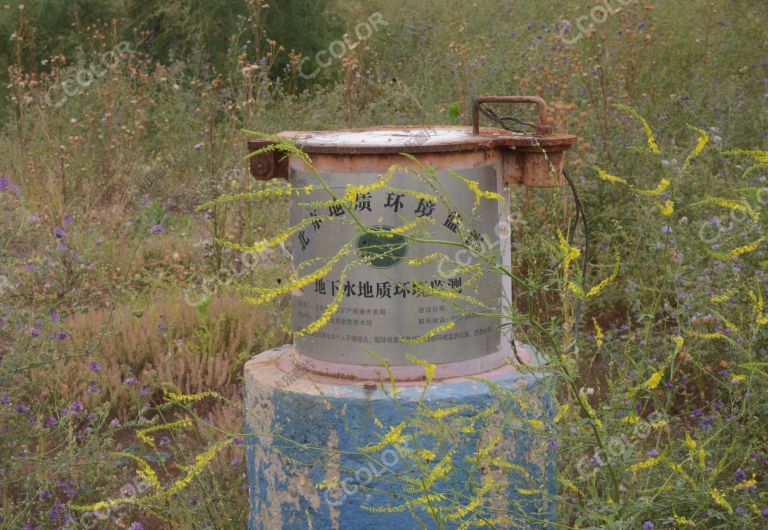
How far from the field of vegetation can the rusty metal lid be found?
0.27m

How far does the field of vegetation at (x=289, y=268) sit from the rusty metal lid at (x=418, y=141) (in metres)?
0.27

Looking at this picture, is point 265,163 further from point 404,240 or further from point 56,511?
point 56,511

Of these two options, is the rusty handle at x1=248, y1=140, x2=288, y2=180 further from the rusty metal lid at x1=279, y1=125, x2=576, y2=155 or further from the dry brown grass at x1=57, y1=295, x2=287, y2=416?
the dry brown grass at x1=57, y1=295, x2=287, y2=416

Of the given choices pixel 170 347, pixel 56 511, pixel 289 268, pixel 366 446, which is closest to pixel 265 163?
pixel 366 446

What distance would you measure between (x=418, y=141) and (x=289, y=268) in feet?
8.70

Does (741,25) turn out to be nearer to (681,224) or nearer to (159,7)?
(681,224)

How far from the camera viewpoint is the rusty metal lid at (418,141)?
2494 mm

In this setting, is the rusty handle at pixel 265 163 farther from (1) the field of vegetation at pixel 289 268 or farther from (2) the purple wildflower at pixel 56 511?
(2) the purple wildflower at pixel 56 511

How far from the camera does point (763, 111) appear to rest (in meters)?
5.45

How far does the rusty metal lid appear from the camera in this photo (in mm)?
2494

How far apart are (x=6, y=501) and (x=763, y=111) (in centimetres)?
430

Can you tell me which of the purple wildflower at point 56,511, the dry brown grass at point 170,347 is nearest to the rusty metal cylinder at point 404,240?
the purple wildflower at point 56,511

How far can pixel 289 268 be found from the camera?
5.12m

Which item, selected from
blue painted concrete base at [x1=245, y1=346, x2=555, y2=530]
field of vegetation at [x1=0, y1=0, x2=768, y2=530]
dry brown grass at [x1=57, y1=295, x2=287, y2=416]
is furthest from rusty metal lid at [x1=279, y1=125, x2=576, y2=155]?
dry brown grass at [x1=57, y1=295, x2=287, y2=416]
